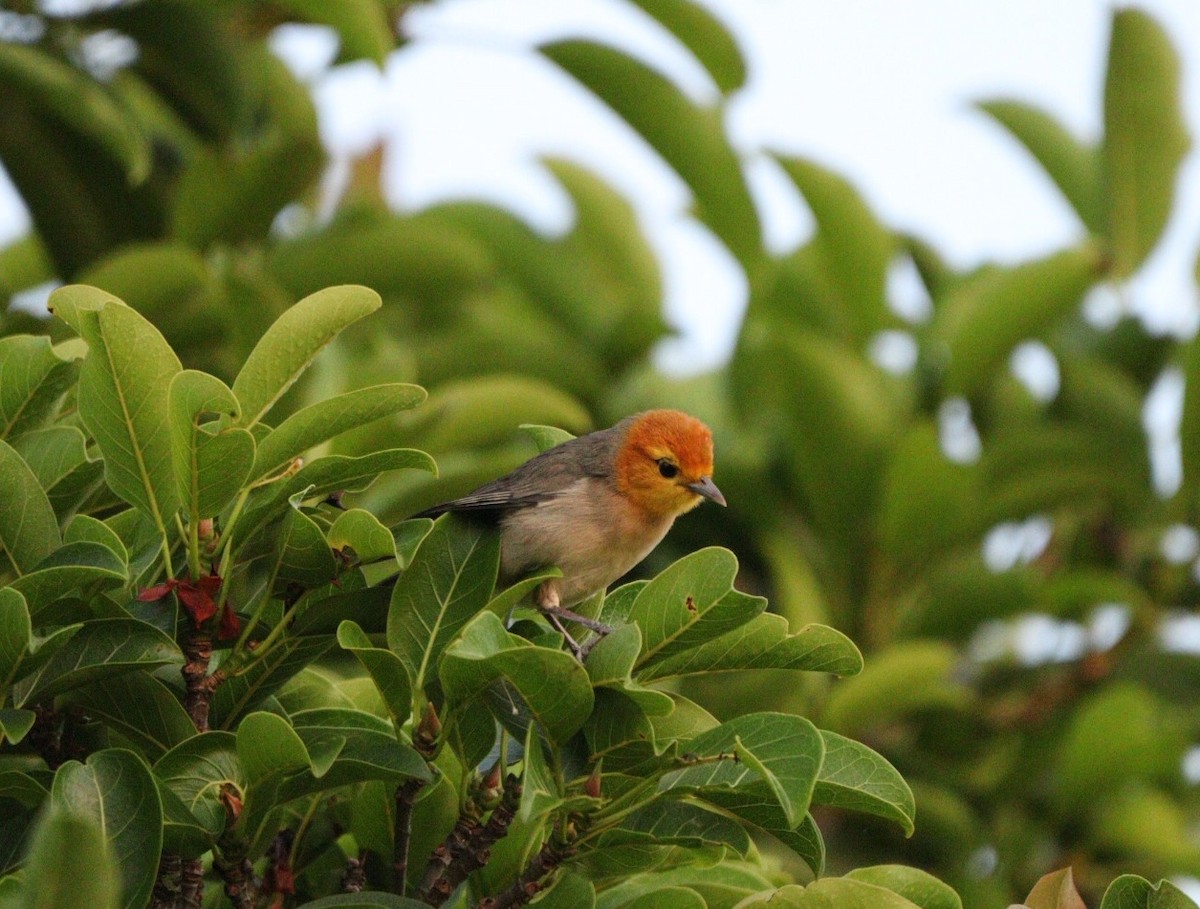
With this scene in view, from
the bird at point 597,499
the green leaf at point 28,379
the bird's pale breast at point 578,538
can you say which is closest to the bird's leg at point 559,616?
the bird at point 597,499

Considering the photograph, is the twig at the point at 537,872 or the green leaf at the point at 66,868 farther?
the twig at the point at 537,872

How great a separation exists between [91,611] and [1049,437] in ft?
14.0

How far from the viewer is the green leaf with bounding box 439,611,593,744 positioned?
201cm

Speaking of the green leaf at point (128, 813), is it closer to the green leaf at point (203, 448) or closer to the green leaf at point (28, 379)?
the green leaf at point (203, 448)

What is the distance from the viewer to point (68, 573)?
208cm

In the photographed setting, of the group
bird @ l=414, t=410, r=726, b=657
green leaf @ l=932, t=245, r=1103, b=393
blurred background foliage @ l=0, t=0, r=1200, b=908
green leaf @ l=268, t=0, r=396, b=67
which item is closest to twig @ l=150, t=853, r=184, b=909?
bird @ l=414, t=410, r=726, b=657

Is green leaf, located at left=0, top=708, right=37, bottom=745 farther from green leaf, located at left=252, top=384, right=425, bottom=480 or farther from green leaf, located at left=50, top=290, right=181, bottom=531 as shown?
green leaf, located at left=252, top=384, right=425, bottom=480

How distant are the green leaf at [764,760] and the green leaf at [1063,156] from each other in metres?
4.75

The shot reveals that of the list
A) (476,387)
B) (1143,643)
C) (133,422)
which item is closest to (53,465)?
(133,422)

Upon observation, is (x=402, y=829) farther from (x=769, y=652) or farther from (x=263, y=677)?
(x=769, y=652)

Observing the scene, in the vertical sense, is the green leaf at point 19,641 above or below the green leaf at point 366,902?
above

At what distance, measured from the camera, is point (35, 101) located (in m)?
5.23

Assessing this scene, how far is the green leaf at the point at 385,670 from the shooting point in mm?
2182

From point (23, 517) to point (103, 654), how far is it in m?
0.29
